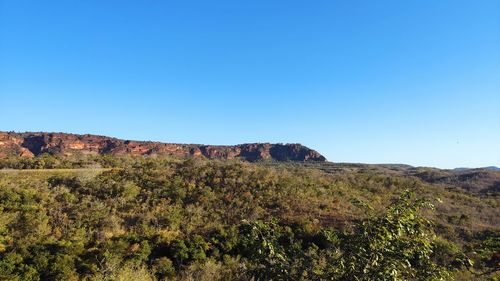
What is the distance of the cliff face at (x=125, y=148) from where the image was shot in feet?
279

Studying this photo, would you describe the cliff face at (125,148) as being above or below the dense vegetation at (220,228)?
above

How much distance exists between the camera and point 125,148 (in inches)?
3851

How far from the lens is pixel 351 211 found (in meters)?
24.2

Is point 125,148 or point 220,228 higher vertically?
point 125,148

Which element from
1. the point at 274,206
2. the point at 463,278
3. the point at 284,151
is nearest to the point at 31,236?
the point at 274,206

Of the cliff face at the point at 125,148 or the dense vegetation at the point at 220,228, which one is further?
the cliff face at the point at 125,148

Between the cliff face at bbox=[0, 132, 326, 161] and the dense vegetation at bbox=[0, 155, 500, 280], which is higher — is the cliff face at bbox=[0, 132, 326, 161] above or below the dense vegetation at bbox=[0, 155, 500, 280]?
above

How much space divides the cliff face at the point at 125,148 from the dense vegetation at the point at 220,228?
53.7 metres

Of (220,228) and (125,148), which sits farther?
(125,148)

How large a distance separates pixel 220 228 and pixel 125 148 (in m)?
86.0

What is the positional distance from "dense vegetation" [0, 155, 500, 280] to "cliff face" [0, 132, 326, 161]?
53.7 meters

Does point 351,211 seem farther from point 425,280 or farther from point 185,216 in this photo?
point 425,280

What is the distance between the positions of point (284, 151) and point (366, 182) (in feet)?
307

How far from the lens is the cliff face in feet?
279
